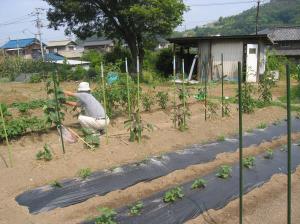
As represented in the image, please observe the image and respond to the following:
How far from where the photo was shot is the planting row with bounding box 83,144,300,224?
3.89 m

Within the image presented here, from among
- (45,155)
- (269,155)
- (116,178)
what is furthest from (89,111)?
(269,155)

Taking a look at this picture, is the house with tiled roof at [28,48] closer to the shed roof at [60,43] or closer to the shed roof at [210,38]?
the shed roof at [60,43]

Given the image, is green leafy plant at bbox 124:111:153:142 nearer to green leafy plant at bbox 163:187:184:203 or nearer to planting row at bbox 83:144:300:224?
planting row at bbox 83:144:300:224

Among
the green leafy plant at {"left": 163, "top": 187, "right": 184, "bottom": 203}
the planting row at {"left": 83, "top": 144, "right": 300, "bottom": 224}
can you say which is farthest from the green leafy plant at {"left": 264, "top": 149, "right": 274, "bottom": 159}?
the green leafy plant at {"left": 163, "top": 187, "right": 184, "bottom": 203}

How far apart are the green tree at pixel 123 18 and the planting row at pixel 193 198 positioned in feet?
43.0

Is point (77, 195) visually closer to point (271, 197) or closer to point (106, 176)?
point (106, 176)

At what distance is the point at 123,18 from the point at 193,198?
16.0 m

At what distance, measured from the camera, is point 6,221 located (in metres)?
4.00

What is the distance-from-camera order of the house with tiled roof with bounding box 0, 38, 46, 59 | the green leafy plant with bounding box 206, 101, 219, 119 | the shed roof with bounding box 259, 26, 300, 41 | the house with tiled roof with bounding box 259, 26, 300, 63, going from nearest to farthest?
the green leafy plant with bounding box 206, 101, 219, 119
the house with tiled roof with bounding box 259, 26, 300, 63
the shed roof with bounding box 259, 26, 300, 41
the house with tiled roof with bounding box 0, 38, 46, 59

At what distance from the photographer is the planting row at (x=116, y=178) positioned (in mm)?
Result: 4422

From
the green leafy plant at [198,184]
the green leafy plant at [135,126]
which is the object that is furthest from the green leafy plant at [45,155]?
the green leafy plant at [198,184]

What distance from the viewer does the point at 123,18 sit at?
19.2 meters

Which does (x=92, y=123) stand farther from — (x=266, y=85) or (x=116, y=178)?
(x=266, y=85)

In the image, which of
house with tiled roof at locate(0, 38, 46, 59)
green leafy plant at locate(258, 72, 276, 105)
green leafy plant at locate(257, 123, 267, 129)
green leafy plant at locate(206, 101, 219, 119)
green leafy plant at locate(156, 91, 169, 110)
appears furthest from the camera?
house with tiled roof at locate(0, 38, 46, 59)
